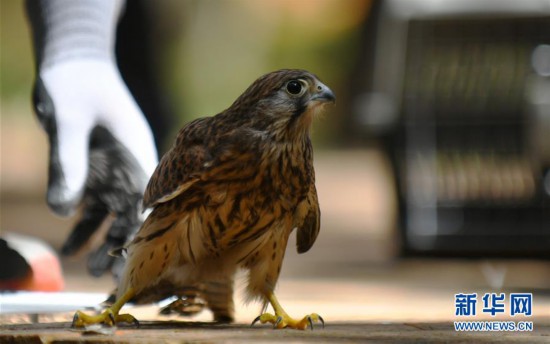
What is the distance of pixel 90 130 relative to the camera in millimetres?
4027

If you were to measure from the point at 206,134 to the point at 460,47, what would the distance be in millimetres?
3222

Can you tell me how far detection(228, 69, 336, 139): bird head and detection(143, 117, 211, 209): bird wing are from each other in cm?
12

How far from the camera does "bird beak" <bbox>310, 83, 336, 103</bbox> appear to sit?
9.55 ft

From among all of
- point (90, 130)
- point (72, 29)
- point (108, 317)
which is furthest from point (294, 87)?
point (72, 29)

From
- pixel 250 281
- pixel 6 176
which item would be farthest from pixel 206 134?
pixel 6 176

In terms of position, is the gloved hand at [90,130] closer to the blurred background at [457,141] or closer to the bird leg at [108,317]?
the blurred background at [457,141]

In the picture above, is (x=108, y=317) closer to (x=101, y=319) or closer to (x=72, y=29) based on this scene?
(x=101, y=319)

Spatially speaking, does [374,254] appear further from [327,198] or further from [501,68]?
[327,198]

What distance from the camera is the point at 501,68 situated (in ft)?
19.5

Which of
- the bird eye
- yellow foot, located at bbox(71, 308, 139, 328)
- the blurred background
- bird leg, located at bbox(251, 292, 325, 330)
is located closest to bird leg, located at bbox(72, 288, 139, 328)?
yellow foot, located at bbox(71, 308, 139, 328)

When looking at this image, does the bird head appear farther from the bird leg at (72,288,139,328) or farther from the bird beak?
the bird leg at (72,288,139,328)

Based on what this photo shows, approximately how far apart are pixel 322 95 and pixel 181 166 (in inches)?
15.5

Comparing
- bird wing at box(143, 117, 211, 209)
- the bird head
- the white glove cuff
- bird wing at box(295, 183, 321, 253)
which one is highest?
the white glove cuff

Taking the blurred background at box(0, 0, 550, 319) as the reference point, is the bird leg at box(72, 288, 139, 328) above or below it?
below
